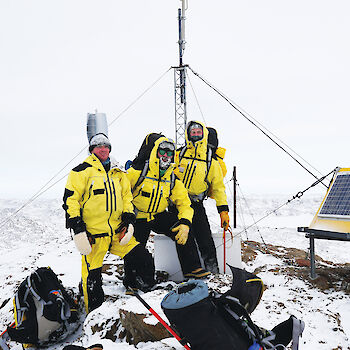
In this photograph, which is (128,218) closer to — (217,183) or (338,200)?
(217,183)

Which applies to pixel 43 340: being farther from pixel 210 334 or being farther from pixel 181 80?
pixel 181 80

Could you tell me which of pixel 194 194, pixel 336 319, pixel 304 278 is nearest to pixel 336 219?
pixel 304 278

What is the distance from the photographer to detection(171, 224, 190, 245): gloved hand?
4688mm

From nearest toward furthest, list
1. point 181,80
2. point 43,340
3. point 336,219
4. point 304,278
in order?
point 43,340
point 336,219
point 304,278
point 181,80

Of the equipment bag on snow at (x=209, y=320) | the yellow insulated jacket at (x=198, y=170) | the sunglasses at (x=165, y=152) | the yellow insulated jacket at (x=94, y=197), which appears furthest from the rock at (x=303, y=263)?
the equipment bag on snow at (x=209, y=320)

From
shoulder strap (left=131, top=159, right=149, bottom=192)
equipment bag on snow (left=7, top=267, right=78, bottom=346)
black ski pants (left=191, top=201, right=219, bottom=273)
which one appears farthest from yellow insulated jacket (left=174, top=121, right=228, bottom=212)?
equipment bag on snow (left=7, top=267, right=78, bottom=346)

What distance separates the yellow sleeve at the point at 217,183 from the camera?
5.34 m

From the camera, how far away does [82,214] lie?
4.03 m

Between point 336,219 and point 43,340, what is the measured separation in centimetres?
428

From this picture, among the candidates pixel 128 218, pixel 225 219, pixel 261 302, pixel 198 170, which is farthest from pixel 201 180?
pixel 261 302

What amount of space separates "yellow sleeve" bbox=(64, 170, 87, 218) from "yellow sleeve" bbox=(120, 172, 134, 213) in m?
0.55

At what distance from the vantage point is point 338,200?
4965 mm

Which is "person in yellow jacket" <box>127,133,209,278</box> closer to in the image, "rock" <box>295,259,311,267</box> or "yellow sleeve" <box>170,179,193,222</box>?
"yellow sleeve" <box>170,179,193,222</box>

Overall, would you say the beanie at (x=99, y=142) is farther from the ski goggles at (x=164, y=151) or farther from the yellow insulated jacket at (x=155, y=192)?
the ski goggles at (x=164, y=151)
